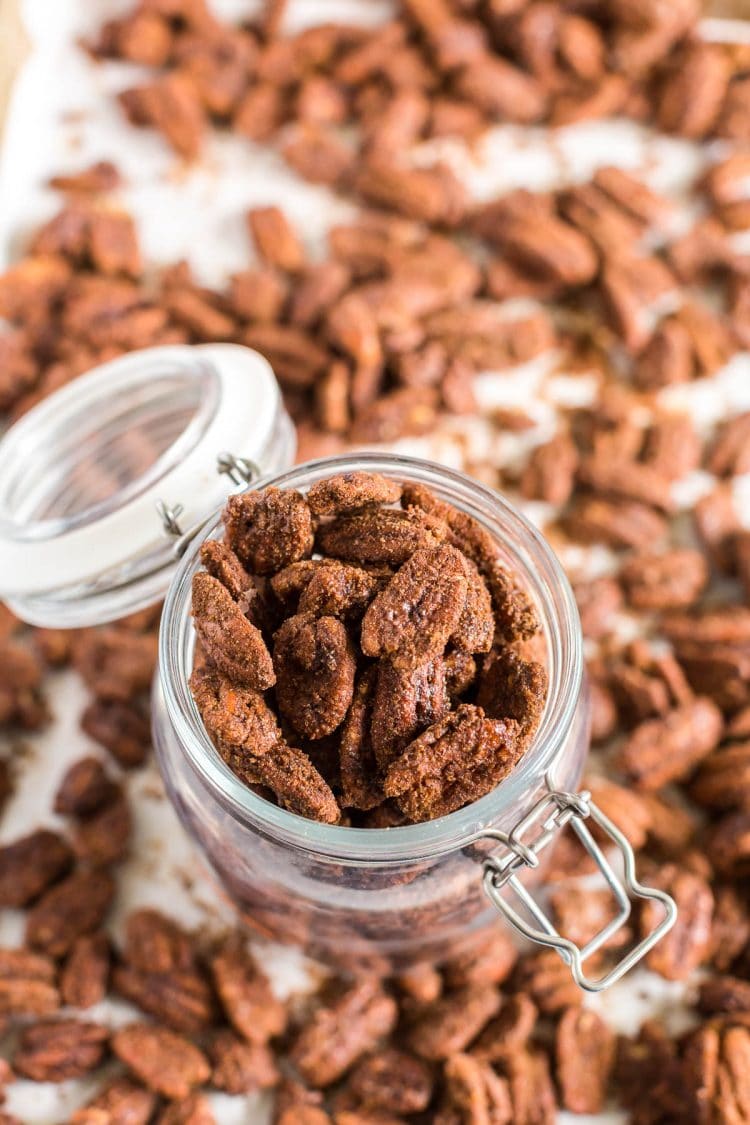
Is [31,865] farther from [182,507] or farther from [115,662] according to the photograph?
[182,507]

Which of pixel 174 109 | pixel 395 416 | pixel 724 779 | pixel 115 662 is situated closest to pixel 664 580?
pixel 724 779

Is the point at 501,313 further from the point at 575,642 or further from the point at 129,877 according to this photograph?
the point at 129,877

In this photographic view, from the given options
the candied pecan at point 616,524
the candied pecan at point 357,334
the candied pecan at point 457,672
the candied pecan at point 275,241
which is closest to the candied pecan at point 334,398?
the candied pecan at point 357,334

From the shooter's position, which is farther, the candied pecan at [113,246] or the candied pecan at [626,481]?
the candied pecan at [113,246]

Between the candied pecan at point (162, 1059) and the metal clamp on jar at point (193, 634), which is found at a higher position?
the metal clamp on jar at point (193, 634)

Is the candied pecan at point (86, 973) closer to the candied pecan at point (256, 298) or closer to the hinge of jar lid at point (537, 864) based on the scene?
the hinge of jar lid at point (537, 864)
